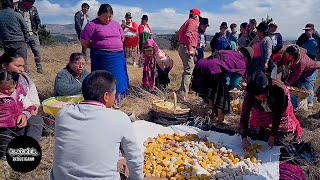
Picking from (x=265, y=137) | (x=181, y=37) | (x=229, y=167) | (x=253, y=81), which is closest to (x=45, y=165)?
(x=229, y=167)

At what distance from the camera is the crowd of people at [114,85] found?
2139 mm

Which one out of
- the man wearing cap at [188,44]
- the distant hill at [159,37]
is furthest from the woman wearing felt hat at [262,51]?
the distant hill at [159,37]

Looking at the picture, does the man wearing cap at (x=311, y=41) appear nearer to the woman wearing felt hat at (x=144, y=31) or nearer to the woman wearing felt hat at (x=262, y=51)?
the woman wearing felt hat at (x=262, y=51)

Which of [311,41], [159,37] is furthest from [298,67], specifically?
[159,37]

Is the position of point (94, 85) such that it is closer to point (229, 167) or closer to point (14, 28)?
point (229, 167)

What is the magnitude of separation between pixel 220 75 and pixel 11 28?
3607 mm

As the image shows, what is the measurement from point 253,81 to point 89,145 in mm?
2167

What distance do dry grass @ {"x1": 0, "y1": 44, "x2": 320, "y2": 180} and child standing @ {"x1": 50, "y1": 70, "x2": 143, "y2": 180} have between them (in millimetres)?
1303

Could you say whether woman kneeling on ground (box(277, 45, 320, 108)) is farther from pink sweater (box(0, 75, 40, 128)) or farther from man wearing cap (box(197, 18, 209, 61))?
pink sweater (box(0, 75, 40, 128))

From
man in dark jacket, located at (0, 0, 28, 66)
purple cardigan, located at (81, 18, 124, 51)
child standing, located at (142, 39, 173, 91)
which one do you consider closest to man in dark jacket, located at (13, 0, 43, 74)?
man in dark jacket, located at (0, 0, 28, 66)

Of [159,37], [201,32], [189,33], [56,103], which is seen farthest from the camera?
[159,37]

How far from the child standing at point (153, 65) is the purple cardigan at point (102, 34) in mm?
1202

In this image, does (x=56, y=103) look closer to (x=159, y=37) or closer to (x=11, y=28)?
(x=11, y=28)

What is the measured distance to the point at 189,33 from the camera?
6.25 meters
